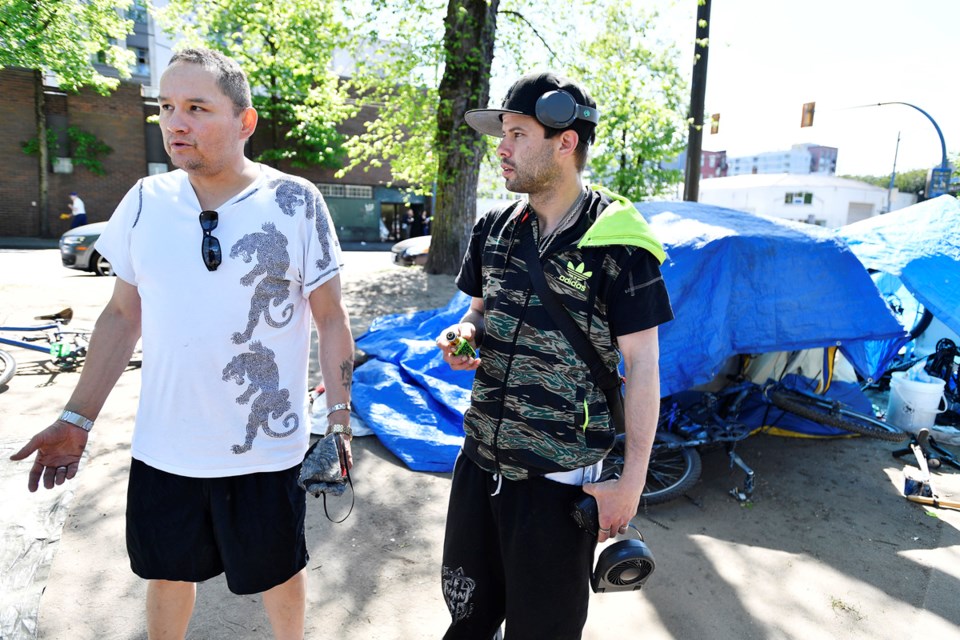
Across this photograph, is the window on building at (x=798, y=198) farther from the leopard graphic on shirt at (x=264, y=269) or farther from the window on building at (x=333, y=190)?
the leopard graphic on shirt at (x=264, y=269)

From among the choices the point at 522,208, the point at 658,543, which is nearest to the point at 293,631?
the point at 522,208

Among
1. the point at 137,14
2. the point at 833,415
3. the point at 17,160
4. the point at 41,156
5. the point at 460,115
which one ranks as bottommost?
the point at 833,415

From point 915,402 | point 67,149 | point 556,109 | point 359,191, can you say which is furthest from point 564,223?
point 359,191

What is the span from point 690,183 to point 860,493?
7.39 metres

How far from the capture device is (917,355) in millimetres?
6906

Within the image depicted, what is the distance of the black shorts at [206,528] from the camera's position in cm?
194

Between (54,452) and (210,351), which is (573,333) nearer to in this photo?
(210,351)

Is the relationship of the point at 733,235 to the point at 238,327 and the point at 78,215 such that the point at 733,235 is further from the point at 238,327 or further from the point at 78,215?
the point at 78,215

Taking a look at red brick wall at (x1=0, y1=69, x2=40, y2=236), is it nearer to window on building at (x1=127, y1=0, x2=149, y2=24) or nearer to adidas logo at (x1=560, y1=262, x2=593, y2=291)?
window on building at (x1=127, y1=0, x2=149, y2=24)

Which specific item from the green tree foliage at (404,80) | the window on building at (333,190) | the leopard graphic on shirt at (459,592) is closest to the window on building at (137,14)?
the window on building at (333,190)

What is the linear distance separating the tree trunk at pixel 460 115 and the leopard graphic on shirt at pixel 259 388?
982cm

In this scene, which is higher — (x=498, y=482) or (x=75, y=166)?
(x=75, y=166)

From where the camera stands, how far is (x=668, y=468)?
4.48m

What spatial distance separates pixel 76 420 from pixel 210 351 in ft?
1.79
